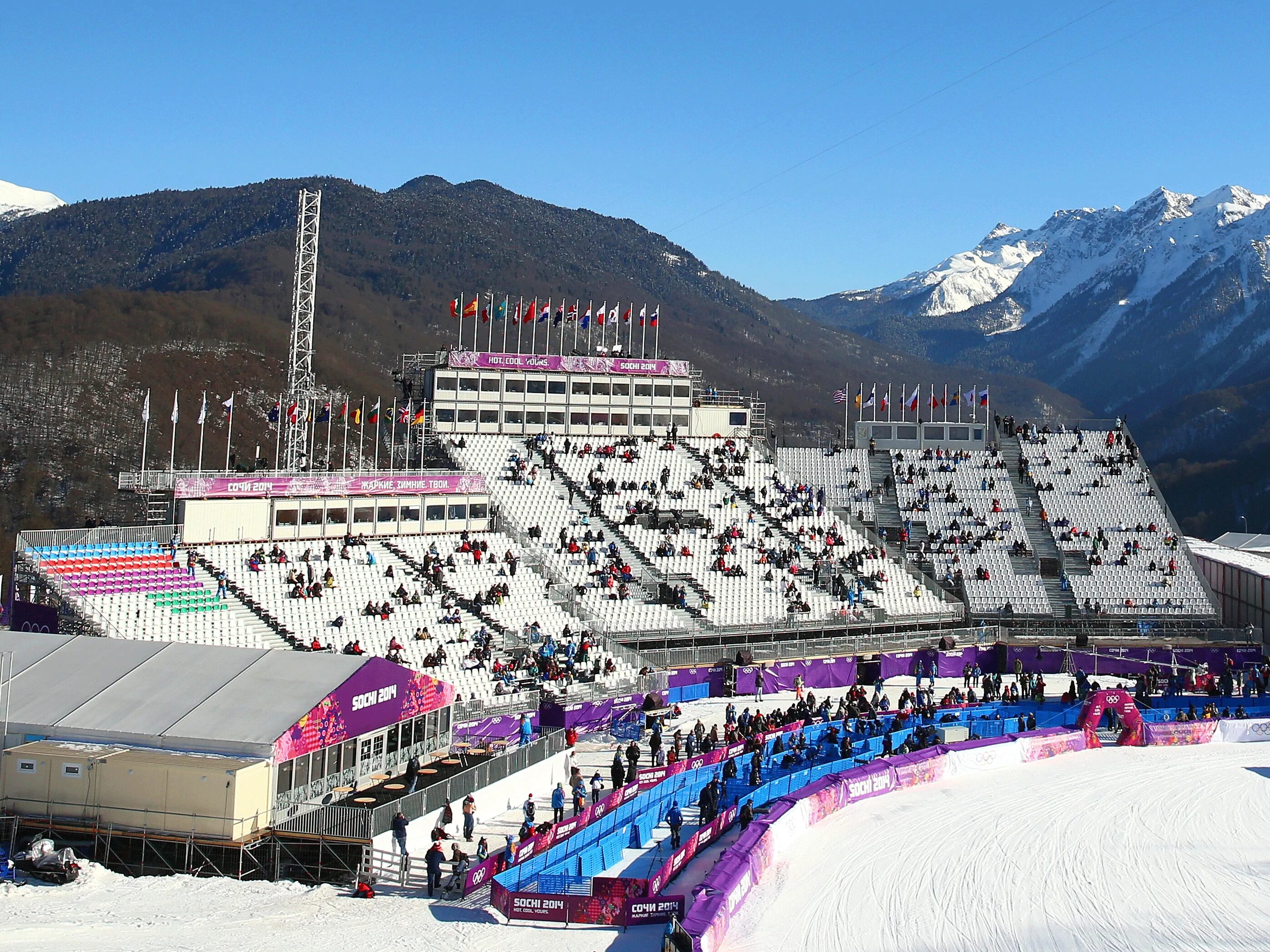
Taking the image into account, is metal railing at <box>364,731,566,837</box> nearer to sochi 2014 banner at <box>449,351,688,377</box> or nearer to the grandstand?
the grandstand

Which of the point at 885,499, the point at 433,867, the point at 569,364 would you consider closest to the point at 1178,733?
the point at 433,867

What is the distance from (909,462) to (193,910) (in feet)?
176

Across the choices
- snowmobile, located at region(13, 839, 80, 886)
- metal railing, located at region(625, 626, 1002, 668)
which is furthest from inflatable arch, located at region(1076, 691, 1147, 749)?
snowmobile, located at region(13, 839, 80, 886)

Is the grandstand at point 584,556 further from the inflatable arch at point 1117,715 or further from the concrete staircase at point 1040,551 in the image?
the inflatable arch at point 1117,715

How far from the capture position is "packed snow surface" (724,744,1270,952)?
21.9m

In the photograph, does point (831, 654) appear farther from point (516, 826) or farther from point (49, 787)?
point (49, 787)

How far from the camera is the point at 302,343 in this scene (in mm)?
51125

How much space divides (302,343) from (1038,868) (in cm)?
3590

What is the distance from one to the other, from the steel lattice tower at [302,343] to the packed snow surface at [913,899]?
31693 mm

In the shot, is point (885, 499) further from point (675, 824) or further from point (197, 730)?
point (197, 730)

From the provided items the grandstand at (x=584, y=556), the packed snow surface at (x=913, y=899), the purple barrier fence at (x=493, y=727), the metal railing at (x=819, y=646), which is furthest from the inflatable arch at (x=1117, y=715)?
the purple barrier fence at (x=493, y=727)

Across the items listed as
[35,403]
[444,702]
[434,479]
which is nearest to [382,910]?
[444,702]

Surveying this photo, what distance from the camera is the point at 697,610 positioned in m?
50.9

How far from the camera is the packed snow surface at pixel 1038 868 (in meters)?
21.9
